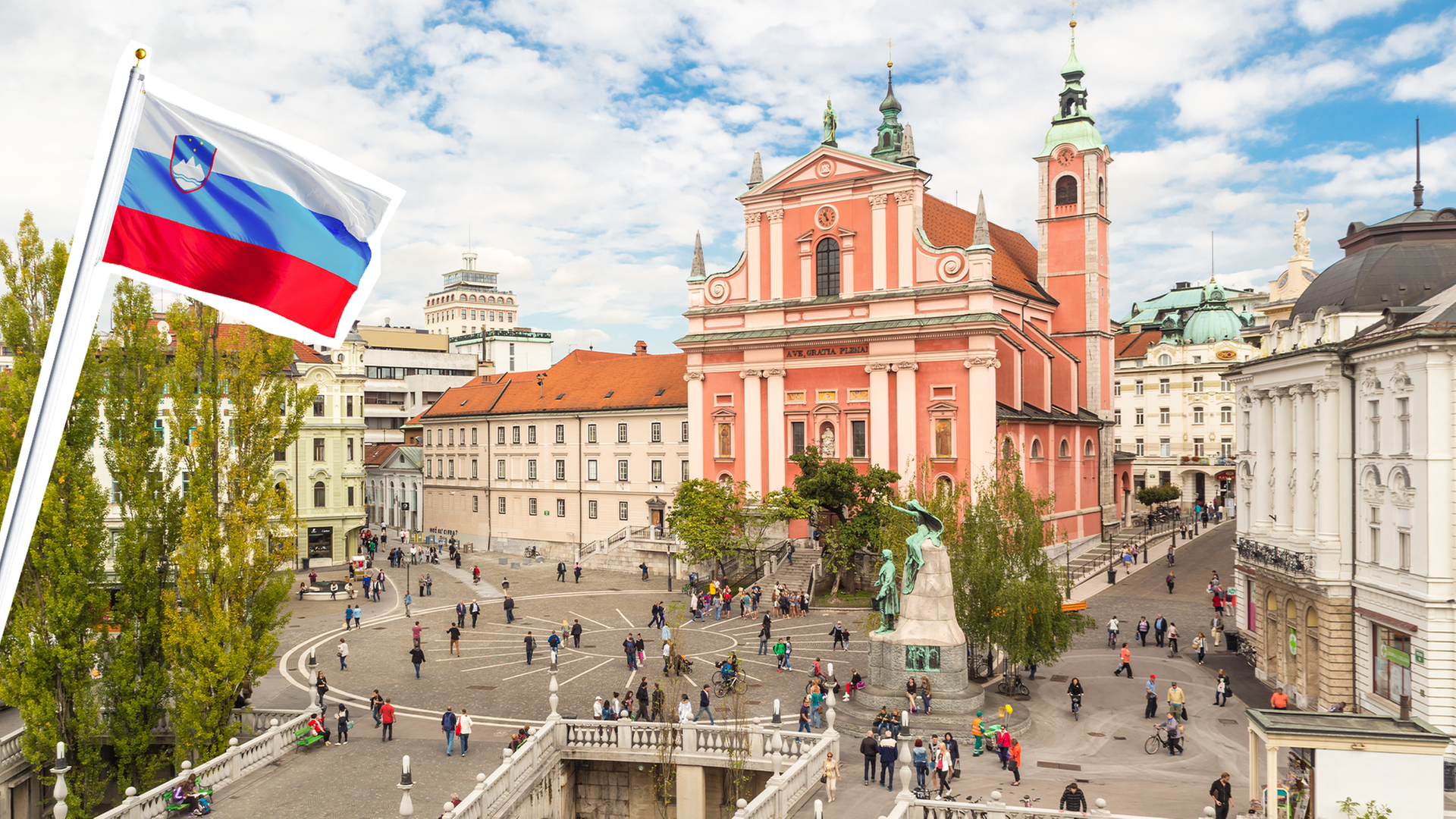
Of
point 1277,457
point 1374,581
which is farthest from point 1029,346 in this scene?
point 1374,581

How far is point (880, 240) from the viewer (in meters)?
51.6

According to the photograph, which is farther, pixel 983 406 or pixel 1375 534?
pixel 983 406

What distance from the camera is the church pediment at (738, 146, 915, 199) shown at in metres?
51.6

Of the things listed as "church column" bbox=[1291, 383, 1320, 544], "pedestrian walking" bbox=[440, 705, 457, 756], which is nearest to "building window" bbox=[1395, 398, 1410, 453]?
"church column" bbox=[1291, 383, 1320, 544]

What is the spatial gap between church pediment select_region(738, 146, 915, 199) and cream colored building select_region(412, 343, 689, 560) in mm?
14088

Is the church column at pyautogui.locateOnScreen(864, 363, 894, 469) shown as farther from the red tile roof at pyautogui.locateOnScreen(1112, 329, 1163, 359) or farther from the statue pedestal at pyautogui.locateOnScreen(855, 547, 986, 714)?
the red tile roof at pyautogui.locateOnScreen(1112, 329, 1163, 359)

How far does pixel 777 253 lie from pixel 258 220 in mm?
47984

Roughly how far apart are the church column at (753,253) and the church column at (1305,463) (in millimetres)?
30572

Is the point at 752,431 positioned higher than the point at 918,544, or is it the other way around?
the point at 752,431

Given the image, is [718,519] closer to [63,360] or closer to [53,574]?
[53,574]

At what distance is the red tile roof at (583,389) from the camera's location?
63.1 m

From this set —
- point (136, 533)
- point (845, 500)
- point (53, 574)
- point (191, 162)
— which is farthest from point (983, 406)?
point (191, 162)

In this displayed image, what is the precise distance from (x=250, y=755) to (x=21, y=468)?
20.1 m

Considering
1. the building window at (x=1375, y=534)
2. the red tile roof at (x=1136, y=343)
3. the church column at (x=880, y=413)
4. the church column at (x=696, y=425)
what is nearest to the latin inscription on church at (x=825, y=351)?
the church column at (x=880, y=413)
